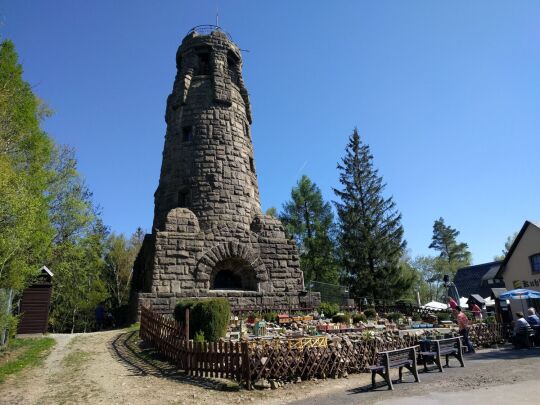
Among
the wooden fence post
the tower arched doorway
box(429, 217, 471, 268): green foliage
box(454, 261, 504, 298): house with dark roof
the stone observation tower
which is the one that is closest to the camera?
the wooden fence post

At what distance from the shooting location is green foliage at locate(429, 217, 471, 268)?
50.4m

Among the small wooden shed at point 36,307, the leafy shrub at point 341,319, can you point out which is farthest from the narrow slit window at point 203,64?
the leafy shrub at point 341,319

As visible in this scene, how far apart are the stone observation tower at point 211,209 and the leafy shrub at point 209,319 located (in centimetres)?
452

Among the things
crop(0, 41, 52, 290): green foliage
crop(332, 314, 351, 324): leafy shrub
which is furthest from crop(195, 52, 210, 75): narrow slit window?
crop(332, 314, 351, 324): leafy shrub

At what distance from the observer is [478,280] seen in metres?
33.7

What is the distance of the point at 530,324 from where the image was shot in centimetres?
1362

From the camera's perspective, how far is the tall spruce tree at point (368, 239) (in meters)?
27.9

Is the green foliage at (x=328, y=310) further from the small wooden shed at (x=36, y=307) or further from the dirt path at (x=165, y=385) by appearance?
the small wooden shed at (x=36, y=307)

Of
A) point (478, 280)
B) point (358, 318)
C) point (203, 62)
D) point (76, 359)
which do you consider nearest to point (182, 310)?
point (76, 359)

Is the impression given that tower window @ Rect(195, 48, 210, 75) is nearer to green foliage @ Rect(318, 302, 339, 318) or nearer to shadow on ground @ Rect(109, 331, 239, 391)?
green foliage @ Rect(318, 302, 339, 318)

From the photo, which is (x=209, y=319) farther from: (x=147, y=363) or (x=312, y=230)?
(x=312, y=230)

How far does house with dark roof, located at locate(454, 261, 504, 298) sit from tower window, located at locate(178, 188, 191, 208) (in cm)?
2608

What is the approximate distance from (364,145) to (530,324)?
77.9ft

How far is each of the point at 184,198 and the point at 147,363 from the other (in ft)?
29.8
